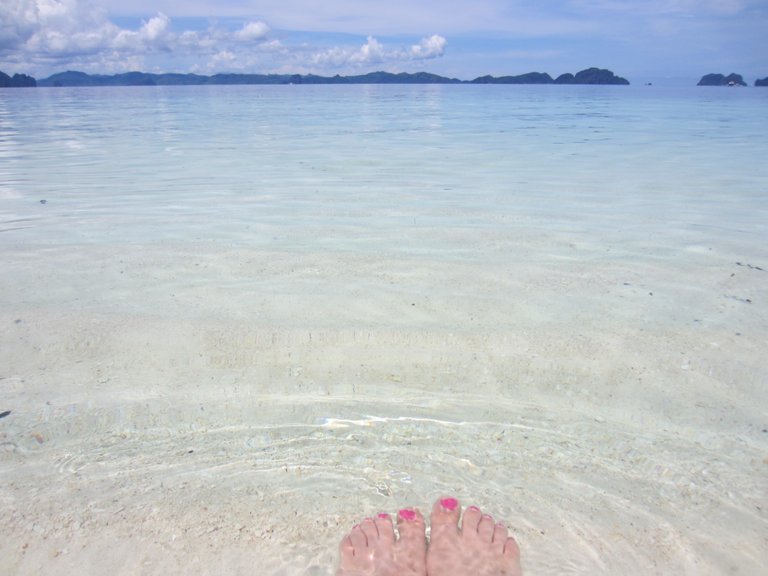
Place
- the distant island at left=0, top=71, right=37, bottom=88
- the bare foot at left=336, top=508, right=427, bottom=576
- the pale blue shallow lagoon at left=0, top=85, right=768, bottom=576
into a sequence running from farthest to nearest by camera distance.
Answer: the distant island at left=0, top=71, right=37, bottom=88, the pale blue shallow lagoon at left=0, top=85, right=768, bottom=576, the bare foot at left=336, top=508, right=427, bottom=576

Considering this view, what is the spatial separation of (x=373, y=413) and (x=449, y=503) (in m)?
0.56

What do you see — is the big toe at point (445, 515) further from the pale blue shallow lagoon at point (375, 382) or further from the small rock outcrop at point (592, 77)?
the small rock outcrop at point (592, 77)

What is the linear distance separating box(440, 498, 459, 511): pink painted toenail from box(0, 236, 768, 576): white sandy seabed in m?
0.07

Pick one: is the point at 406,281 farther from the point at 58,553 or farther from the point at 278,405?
the point at 58,553

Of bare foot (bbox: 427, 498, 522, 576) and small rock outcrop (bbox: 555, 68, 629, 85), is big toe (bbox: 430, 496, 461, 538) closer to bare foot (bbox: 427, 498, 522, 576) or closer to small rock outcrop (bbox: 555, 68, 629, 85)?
bare foot (bbox: 427, 498, 522, 576)

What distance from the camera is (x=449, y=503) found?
1.68m

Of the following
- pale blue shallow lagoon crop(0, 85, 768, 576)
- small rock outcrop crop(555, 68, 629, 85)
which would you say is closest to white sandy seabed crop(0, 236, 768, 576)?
pale blue shallow lagoon crop(0, 85, 768, 576)

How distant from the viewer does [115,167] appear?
326 inches

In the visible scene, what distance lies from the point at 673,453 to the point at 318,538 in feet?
4.16

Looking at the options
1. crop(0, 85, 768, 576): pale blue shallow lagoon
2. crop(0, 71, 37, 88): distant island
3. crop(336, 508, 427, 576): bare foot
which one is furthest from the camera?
crop(0, 71, 37, 88): distant island

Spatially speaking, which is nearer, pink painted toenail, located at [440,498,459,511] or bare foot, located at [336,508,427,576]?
bare foot, located at [336,508,427,576]

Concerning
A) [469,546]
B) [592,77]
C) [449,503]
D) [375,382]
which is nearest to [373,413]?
[375,382]

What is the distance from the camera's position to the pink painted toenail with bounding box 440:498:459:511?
1.67 m

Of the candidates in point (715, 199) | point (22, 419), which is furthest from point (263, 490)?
point (715, 199)
